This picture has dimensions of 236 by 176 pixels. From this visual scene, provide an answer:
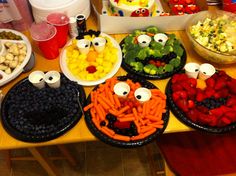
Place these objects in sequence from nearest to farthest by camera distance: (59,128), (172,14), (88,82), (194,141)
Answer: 1. (59,128)
2. (88,82)
3. (194,141)
4. (172,14)

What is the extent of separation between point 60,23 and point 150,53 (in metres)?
0.40

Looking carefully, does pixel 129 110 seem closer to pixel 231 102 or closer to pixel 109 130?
pixel 109 130

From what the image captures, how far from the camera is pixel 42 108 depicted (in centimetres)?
91

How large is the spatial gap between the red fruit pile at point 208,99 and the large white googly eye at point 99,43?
0.32m

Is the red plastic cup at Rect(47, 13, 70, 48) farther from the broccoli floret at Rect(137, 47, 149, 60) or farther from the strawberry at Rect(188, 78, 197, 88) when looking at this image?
the strawberry at Rect(188, 78, 197, 88)

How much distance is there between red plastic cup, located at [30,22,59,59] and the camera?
1.03m

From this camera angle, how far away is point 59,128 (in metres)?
0.88

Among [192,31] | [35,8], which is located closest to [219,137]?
[192,31]

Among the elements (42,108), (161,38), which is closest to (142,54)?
(161,38)

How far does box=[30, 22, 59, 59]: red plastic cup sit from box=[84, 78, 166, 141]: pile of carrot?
0.27 m

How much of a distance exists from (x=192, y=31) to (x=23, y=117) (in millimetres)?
760

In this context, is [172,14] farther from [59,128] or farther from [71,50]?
[59,128]

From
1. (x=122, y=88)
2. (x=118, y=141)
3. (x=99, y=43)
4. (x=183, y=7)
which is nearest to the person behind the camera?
(x=118, y=141)

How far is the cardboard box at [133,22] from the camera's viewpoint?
3.68 feet
